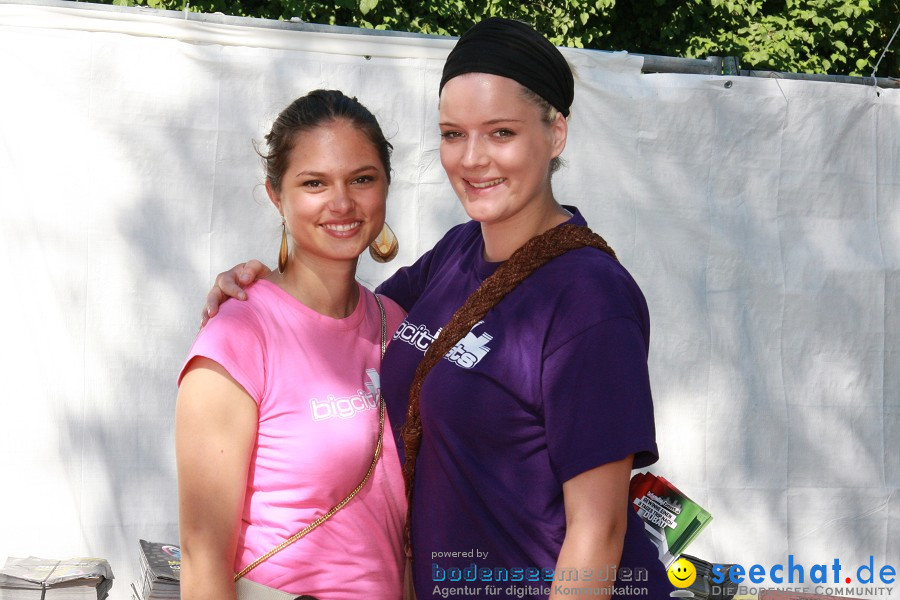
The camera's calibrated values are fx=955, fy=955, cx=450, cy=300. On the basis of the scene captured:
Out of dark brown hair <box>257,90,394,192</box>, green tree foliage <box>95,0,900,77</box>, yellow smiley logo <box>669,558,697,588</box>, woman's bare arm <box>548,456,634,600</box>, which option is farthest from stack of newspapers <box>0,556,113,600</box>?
green tree foliage <box>95,0,900,77</box>

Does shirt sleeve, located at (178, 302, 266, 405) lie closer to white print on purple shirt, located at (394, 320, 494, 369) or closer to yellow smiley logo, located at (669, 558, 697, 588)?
white print on purple shirt, located at (394, 320, 494, 369)

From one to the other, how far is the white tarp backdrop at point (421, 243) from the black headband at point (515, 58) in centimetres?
186

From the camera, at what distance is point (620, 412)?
5.32ft

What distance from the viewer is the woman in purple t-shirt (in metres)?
1.65

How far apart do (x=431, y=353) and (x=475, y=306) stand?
127mm

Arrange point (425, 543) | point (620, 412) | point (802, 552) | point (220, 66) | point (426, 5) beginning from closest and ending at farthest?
point (620, 412), point (425, 543), point (220, 66), point (802, 552), point (426, 5)

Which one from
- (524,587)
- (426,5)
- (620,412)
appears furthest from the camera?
(426,5)

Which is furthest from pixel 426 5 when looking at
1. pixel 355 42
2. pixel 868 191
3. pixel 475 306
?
pixel 475 306

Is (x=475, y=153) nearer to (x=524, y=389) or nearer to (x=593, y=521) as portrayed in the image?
(x=524, y=389)

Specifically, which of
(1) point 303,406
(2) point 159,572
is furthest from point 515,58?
(2) point 159,572

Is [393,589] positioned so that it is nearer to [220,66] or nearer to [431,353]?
[431,353]

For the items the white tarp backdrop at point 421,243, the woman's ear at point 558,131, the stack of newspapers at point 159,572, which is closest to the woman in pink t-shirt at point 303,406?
the woman's ear at point 558,131

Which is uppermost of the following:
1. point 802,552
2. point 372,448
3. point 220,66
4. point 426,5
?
point 426,5

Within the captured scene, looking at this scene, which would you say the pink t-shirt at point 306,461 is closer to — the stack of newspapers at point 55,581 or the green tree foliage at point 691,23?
the stack of newspapers at point 55,581
